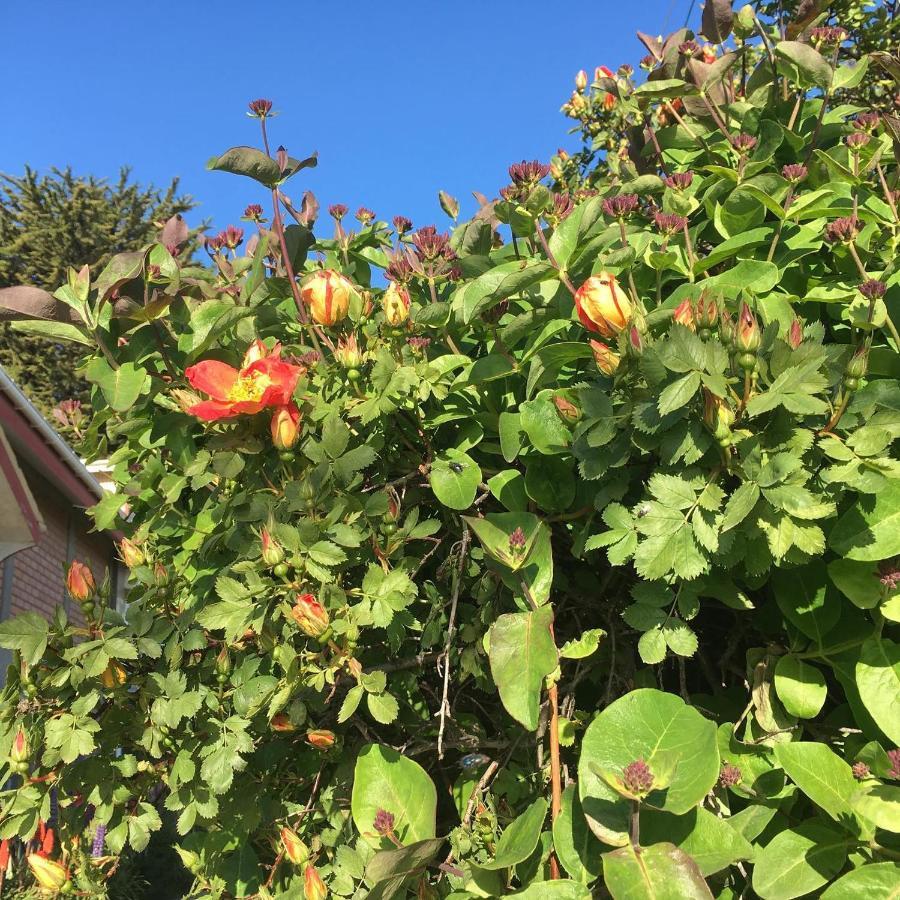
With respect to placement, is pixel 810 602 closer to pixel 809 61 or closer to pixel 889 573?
pixel 889 573

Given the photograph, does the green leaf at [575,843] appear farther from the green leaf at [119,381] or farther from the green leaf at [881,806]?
the green leaf at [119,381]

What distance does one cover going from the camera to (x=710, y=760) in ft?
3.03

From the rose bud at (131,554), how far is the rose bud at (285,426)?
354mm

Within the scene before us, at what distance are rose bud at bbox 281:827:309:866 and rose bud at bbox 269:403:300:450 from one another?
546 mm

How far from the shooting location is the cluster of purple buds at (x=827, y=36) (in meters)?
1.46

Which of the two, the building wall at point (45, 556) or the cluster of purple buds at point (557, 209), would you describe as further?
the building wall at point (45, 556)

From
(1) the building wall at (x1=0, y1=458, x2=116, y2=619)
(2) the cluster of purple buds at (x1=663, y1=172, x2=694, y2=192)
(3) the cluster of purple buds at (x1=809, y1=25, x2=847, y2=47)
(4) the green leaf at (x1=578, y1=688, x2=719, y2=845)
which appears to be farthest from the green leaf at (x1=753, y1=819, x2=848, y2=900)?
(1) the building wall at (x1=0, y1=458, x2=116, y2=619)

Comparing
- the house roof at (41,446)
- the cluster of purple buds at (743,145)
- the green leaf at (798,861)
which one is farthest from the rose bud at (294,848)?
the house roof at (41,446)

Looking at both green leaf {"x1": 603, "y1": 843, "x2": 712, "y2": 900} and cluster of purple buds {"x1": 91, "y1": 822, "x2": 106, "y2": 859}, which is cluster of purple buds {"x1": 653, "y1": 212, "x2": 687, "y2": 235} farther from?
cluster of purple buds {"x1": 91, "y1": 822, "x2": 106, "y2": 859}

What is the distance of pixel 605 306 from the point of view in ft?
3.22

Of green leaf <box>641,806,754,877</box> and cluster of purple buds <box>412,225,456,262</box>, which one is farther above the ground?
cluster of purple buds <box>412,225,456,262</box>

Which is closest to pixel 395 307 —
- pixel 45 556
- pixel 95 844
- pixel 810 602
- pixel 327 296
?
pixel 327 296

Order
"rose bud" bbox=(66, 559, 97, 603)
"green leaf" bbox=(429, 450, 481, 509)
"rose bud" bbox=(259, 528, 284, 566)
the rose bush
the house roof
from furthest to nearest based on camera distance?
the house roof < "rose bud" bbox=(66, 559, 97, 603) < "green leaf" bbox=(429, 450, 481, 509) < "rose bud" bbox=(259, 528, 284, 566) < the rose bush

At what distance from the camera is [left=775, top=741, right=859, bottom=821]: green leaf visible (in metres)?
0.94
